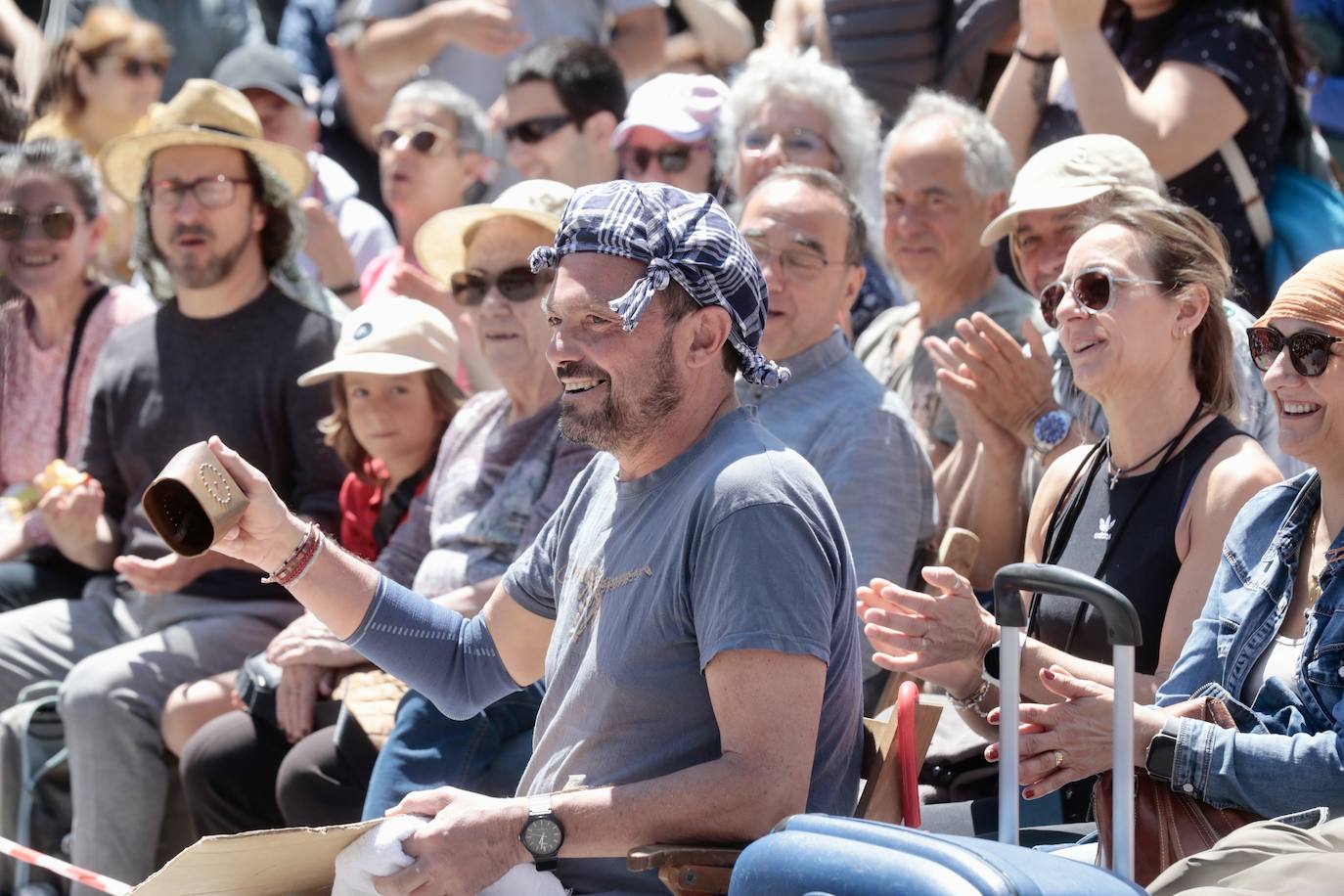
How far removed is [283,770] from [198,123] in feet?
7.84

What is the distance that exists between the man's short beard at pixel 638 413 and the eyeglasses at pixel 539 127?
362cm

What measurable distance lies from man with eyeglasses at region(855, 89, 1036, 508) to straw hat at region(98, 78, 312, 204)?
2.02 metres

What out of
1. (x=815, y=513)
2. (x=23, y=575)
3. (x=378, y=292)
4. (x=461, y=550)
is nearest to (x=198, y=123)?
(x=378, y=292)

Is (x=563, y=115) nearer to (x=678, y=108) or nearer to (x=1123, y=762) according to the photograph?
(x=678, y=108)

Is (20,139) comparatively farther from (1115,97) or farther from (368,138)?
(1115,97)

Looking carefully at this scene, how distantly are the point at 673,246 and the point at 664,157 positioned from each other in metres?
3.28

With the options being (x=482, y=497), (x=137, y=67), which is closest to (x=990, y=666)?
(x=482, y=497)

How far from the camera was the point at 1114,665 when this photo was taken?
2447 millimetres

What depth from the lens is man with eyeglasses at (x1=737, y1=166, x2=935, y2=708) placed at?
4164 millimetres

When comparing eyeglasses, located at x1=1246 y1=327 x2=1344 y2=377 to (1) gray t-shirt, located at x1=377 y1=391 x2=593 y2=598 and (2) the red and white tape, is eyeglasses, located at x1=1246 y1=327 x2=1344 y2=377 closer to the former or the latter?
(1) gray t-shirt, located at x1=377 y1=391 x2=593 y2=598

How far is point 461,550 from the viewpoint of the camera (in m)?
4.54

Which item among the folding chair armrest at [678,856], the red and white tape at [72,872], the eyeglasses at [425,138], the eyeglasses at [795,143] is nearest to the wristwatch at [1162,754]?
the folding chair armrest at [678,856]

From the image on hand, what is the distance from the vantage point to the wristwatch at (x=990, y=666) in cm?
327

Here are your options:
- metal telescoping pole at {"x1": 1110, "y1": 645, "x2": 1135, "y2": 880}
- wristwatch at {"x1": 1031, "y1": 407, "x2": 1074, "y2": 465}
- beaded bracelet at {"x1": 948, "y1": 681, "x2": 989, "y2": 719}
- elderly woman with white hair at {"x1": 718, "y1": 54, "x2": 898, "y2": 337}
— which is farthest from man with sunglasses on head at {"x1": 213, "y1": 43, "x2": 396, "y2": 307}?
metal telescoping pole at {"x1": 1110, "y1": 645, "x2": 1135, "y2": 880}
